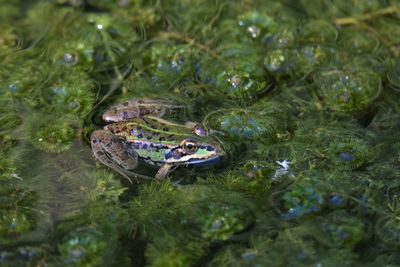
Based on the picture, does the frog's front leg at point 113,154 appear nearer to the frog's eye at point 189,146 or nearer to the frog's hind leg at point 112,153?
the frog's hind leg at point 112,153

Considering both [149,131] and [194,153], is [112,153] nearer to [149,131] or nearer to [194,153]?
[149,131]

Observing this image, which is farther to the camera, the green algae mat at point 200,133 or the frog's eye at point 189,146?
Answer: the frog's eye at point 189,146

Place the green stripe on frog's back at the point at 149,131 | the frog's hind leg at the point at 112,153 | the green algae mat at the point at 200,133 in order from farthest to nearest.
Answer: the green stripe on frog's back at the point at 149,131, the frog's hind leg at the point at 112,153, the green algae mat at the point at 200,133

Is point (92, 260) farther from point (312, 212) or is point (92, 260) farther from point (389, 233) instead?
point (389, 233)

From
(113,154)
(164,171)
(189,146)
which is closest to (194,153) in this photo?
(189,146)

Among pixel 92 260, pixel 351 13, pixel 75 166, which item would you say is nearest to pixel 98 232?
pixel 92 260

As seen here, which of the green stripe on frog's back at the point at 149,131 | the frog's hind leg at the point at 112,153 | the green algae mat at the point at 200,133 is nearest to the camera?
the green algae mat at the point at 200,133

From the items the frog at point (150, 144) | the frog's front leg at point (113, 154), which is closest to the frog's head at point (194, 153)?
the frog at point (150, 144)
